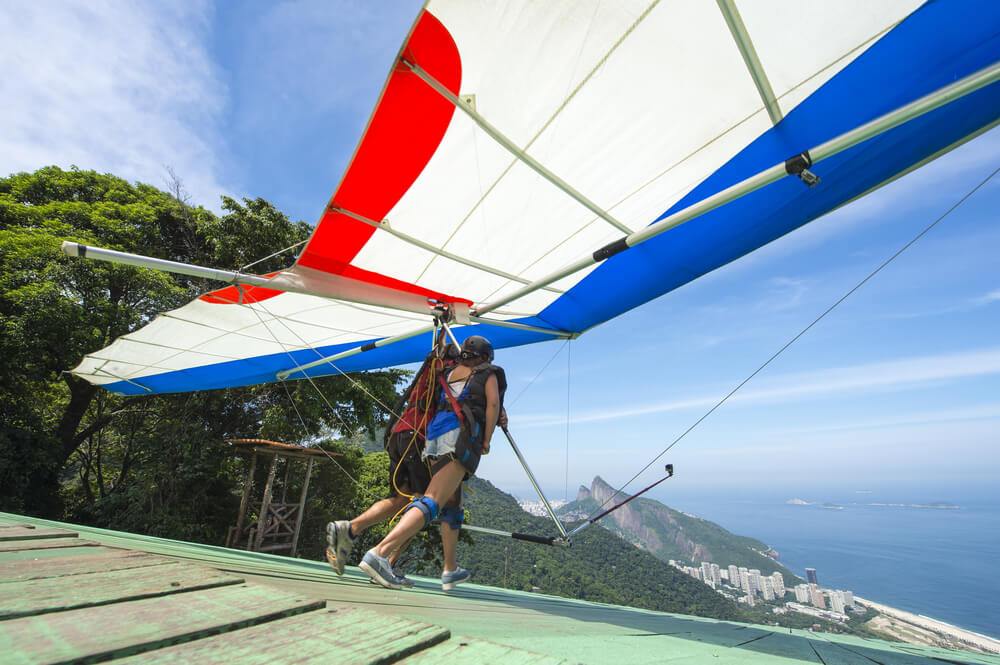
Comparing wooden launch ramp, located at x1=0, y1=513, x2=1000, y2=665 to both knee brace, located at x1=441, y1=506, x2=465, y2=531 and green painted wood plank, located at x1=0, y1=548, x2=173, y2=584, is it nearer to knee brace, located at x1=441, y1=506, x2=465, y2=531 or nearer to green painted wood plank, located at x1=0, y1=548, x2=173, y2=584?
green painted wood plank, located at x1=0, y1=548, x2=173, y2=584

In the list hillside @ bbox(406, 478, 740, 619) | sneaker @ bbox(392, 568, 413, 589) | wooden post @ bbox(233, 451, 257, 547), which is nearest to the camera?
sneaker @ bbox(392, 568, 413, 589)

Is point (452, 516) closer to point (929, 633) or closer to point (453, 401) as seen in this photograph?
point (453, 401)

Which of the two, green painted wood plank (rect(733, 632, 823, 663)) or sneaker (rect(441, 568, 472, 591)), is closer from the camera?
green painted wood plank (rect(733, 632, 823, 663))

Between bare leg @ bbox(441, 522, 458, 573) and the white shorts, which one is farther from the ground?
the white shorts

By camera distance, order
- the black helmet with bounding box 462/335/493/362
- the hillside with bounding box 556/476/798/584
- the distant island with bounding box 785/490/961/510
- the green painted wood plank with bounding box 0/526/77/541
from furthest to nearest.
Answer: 1. the distant island with bounding box 785/490/961/510
2. the hillside with bounding box 556/476/798/584
3. the black helmet with bounding box 462/335/493/362
4. the green painted wood plank with bounding box 0/526/77/541

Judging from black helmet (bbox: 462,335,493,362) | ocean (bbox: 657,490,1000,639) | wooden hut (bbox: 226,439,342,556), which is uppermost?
black helmet (bbox: 462,335,493,362)

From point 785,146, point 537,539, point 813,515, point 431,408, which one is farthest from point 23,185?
point 813,515

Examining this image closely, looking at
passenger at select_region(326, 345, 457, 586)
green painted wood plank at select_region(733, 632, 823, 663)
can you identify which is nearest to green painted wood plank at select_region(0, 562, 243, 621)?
passenger at select_region(326, 345, 457, 586)
